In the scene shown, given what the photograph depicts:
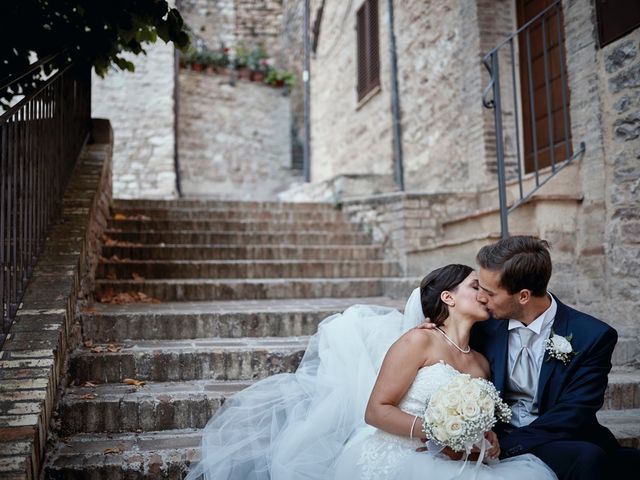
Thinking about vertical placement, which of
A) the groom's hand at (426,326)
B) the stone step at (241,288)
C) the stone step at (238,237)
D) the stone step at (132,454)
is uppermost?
the stone step at (238,237)

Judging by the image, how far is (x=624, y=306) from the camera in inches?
158

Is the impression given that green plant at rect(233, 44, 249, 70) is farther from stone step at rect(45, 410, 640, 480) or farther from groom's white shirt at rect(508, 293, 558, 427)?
groom's white shirt at rect(508, 293, 558, 427)

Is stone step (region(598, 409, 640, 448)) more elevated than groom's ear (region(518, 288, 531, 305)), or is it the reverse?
groom's ear (region(518, 288, 531, 305))

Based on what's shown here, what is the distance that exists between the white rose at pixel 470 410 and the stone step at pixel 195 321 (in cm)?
224

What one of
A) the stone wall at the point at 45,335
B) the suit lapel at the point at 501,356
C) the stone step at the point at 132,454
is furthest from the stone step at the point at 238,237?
the suit lapel at the point at 501,356

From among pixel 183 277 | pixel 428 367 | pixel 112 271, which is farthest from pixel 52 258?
pixel 428 367

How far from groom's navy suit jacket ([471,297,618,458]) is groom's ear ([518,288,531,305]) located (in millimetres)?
165

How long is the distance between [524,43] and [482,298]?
5047 mm

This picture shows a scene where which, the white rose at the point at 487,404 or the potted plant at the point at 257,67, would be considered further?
the potted plant at the point at 257,67

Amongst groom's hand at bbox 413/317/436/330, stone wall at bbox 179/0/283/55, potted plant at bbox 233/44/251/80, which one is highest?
stone wall at bbox 179/0/283/55

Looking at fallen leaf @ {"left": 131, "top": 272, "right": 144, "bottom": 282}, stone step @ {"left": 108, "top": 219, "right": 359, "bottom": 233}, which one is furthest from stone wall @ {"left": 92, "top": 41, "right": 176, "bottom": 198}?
fallen leaf @ {"left": 131, "top": 272, "right": 144, "bottom": 282}

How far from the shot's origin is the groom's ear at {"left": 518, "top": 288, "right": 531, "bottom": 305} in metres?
2.43

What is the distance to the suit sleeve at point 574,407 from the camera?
7.35ft

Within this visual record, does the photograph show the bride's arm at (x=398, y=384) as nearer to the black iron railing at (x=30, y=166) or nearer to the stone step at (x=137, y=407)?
→ the stone step at (x=137, y=407)
